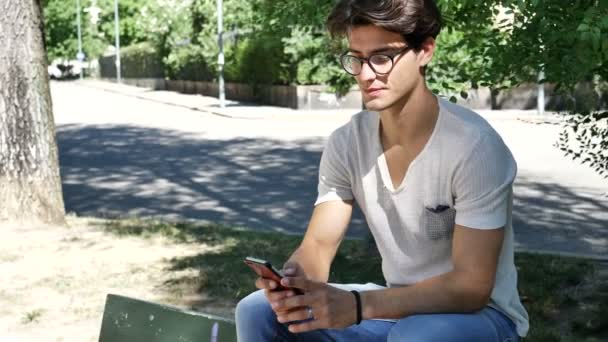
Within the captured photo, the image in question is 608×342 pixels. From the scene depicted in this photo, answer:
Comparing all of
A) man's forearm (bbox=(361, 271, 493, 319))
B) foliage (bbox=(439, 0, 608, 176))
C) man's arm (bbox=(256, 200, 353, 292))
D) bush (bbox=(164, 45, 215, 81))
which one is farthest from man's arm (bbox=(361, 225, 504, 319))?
bush (bbox=(164, 45, 215, 81))

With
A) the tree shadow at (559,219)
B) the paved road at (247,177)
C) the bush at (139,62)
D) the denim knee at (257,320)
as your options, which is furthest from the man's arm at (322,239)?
the bush at (139,62)

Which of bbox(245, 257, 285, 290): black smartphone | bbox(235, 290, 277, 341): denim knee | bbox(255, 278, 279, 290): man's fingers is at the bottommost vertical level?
bbox(235, 290, 277, 341): denim knee

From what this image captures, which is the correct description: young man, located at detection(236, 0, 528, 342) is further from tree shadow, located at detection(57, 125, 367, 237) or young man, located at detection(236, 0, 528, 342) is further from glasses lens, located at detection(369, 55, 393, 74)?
tree shadow, located at detection(57, 125, 367, 237)

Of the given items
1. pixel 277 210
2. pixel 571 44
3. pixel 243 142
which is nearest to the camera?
pixel 571 44

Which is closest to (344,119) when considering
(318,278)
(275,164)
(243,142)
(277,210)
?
(243,142)

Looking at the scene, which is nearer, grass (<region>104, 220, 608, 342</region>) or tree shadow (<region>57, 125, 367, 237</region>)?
grass (<region>104, 220, 608, 342</region>)

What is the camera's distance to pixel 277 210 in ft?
33.9

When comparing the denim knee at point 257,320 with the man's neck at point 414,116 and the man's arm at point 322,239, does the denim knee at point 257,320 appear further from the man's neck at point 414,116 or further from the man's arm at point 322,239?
the man's neck at point 414,116

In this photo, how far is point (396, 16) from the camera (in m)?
2.55

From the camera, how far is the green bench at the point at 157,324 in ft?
10.5

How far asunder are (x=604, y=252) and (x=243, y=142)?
1133 cm

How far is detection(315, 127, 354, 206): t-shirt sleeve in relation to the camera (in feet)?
9.45

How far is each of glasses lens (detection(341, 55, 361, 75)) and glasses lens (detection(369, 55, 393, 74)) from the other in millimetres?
42

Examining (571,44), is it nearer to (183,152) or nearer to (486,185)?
(486,185)
